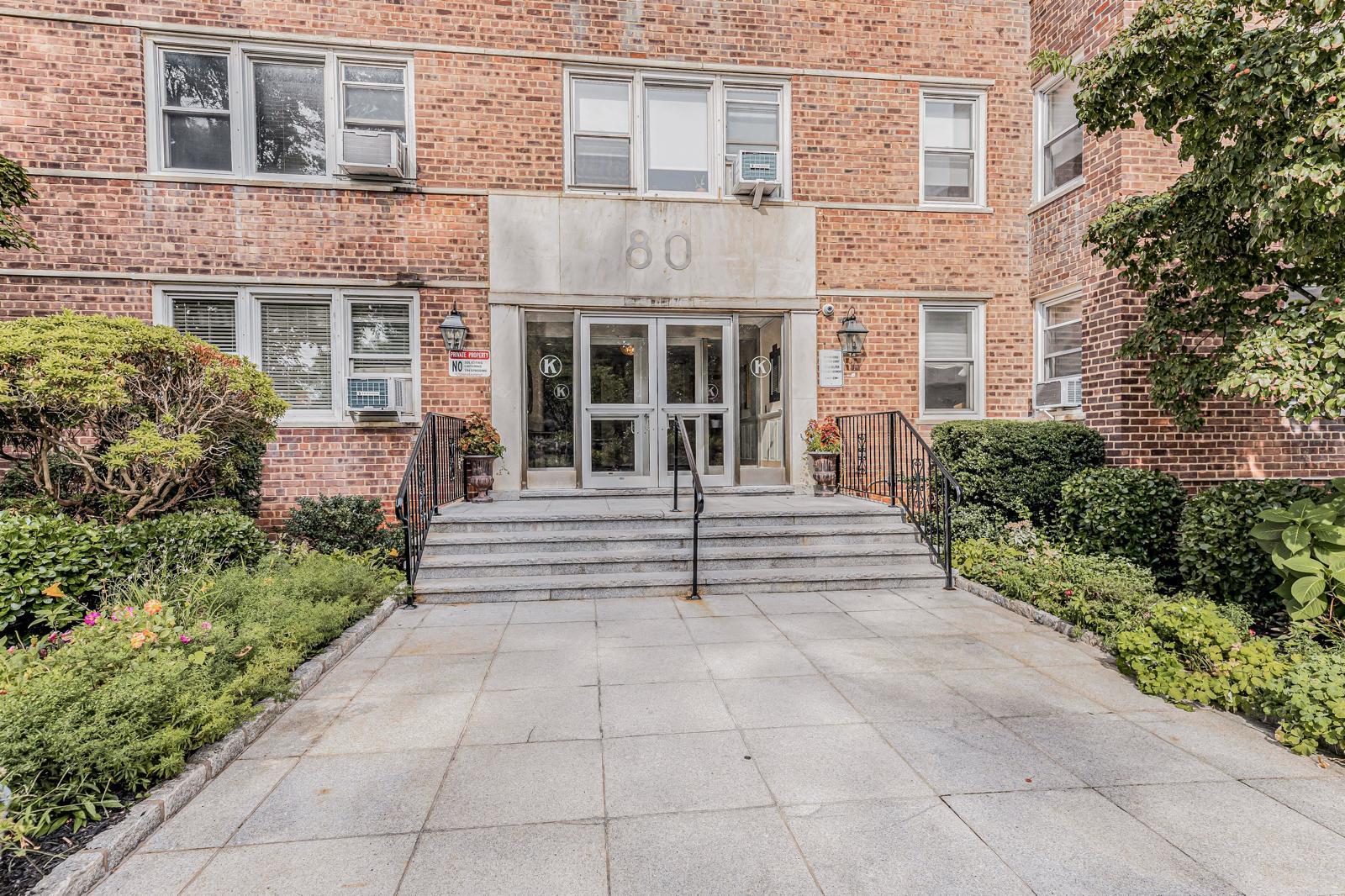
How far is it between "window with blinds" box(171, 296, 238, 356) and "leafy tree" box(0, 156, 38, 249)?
1283 mm

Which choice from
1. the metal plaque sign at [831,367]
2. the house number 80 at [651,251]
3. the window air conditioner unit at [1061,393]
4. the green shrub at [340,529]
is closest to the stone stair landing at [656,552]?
the green shrub at [340,529]

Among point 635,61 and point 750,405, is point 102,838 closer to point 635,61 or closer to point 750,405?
point 750,405

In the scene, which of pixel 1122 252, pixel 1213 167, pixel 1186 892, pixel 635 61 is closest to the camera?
pixel 1186 892

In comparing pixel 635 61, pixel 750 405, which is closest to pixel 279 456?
pixel 750 405

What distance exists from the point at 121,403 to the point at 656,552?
14.2 feet

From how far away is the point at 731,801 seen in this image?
2402 mm

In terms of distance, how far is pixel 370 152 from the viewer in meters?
7.04

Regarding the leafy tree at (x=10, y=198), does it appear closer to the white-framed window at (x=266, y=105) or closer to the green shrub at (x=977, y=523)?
the white-framed window at (x=266, y=105)

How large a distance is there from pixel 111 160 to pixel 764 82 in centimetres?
758

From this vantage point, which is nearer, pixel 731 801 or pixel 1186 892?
pixel 1186 892

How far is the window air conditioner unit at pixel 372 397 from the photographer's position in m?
7.08

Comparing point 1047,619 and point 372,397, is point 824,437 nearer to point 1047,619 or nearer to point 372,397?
point 1047,619

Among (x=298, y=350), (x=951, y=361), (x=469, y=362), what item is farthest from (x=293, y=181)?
(x=951, y=361)

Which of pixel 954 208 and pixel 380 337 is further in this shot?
pixel 954 208
